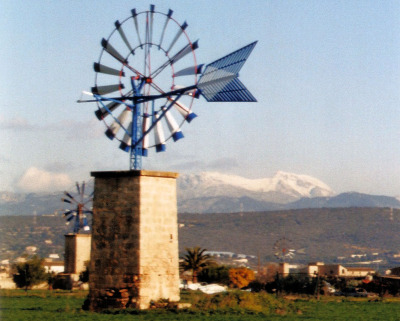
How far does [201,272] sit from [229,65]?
139 feet

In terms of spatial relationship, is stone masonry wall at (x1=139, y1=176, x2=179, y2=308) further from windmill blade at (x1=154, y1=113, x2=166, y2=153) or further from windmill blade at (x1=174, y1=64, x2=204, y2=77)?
windmill blade at (x1=174, y1=64, x2=204, y2=77)

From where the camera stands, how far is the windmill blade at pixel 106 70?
30281mm

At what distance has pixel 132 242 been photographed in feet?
88.3

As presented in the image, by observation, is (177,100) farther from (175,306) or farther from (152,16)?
(175,306)

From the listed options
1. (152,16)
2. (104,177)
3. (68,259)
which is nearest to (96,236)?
(104,177)

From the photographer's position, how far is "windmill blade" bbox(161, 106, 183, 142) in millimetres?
29688

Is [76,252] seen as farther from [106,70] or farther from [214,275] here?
[106,70]

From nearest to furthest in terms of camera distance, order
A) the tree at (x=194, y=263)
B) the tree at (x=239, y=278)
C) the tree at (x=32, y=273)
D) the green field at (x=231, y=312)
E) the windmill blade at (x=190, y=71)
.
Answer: the green field at (x=231, y=312)
the windmill blade at (x=190, y=71)
the tree at (x=32, y=273)
the tree at (x=239, y=278)
the tree at (x=194, y=263)

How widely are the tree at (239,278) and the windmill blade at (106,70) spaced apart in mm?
38701

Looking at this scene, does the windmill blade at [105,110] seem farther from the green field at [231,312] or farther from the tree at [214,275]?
the tree at [214,275]

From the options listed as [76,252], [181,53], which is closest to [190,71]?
[181,53]

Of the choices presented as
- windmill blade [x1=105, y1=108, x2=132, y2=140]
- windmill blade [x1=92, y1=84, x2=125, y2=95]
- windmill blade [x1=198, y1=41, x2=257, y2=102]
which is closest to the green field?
windmill blade [x1=105, y1=108, x2=132, y2=140]

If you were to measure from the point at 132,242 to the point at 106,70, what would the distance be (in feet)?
23.3

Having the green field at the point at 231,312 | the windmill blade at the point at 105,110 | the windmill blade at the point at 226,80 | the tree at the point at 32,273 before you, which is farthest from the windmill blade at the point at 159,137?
the tree at the point at 32,273
